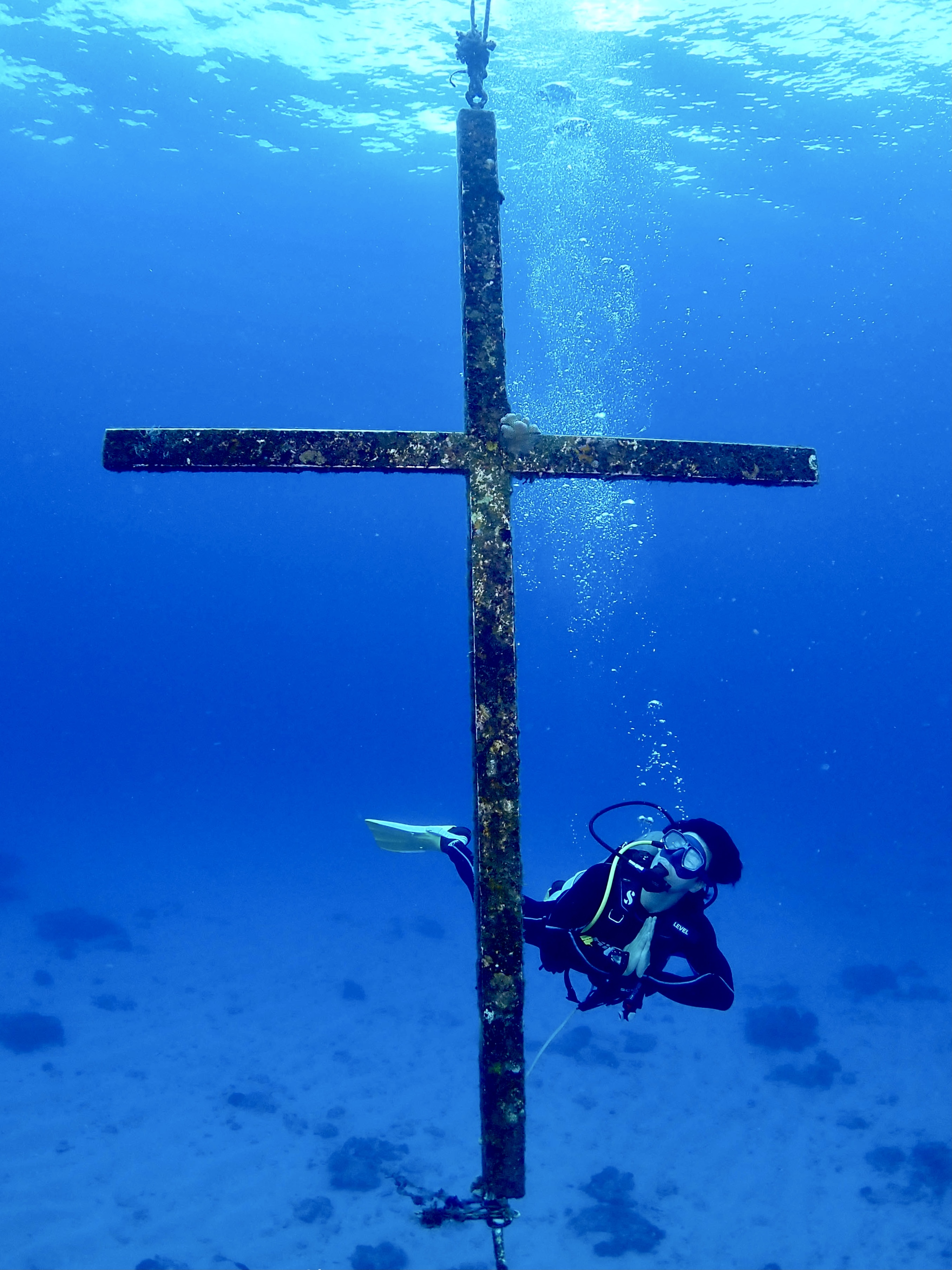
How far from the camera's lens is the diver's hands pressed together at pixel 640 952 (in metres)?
3.06

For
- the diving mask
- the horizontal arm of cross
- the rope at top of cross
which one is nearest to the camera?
the horizontal arm of cross

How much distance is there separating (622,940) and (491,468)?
2.10 m

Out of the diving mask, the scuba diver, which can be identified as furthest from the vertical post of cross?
the diving mask

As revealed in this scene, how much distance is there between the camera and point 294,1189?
384 inches

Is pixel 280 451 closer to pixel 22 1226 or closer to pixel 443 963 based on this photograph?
pixel 22 1226

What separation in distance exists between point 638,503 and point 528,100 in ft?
172

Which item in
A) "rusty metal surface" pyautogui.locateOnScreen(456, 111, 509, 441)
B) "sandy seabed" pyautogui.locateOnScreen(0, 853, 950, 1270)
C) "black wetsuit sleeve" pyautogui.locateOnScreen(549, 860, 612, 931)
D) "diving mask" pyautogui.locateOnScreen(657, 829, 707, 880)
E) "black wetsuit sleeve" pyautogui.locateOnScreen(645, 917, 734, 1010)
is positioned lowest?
"sandy seabed" pyautogui.locateOnScreen(0, 853, 950, 1270)

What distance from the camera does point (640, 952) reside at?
10.1 ft

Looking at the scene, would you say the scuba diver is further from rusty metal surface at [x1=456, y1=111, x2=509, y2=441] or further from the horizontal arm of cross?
rusty metal surface at [x1=456, y1=111, x2=509, y2=441]

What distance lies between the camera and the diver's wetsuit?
3055 mm

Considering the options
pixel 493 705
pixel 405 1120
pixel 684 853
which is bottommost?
pixel 405 1120

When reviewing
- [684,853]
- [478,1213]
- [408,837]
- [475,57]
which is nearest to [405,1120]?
[408,837]

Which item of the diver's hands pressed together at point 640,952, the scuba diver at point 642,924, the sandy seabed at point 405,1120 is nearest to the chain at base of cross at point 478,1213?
the scuba diver at point 642,924

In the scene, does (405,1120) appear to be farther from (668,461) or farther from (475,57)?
(475,57)
